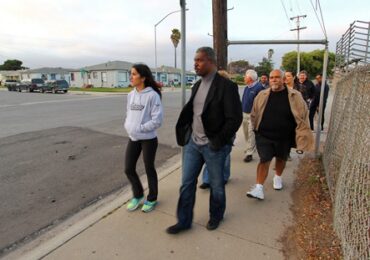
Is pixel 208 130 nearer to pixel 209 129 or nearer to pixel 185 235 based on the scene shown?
pixel 209 129

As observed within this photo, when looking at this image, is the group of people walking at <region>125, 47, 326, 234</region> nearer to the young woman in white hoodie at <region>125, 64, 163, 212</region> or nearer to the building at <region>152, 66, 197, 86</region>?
the young woman in white hoodie at <region>125, 64, 163, 212</region>

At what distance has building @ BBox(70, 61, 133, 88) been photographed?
4928 cm

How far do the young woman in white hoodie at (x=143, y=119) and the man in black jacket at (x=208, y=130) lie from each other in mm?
476

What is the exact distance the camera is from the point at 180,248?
9.10 feet

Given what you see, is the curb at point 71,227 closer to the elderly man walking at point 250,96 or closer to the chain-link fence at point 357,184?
the elderly man walking at point 250,96

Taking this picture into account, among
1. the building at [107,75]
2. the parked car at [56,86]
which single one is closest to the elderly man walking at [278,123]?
the parked car at [56,86]

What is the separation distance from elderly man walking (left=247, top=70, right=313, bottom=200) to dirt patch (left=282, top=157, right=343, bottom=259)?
60 centimetres

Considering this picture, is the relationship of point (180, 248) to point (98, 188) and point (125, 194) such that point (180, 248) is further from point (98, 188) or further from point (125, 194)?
point (98, 188)

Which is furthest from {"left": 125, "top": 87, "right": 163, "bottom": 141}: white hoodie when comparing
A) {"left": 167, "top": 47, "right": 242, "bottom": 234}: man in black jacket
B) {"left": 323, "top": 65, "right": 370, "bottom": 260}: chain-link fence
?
{"left": 323, "top": 65, "right": 370, "bottom": 260}: chain-link fence

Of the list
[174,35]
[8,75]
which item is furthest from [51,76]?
[174,35]

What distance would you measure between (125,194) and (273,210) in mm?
2064

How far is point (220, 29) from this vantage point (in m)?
5.20

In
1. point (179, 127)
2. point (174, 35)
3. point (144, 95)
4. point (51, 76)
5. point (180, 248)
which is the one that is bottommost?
point (180, 248)

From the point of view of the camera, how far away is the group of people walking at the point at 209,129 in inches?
107
